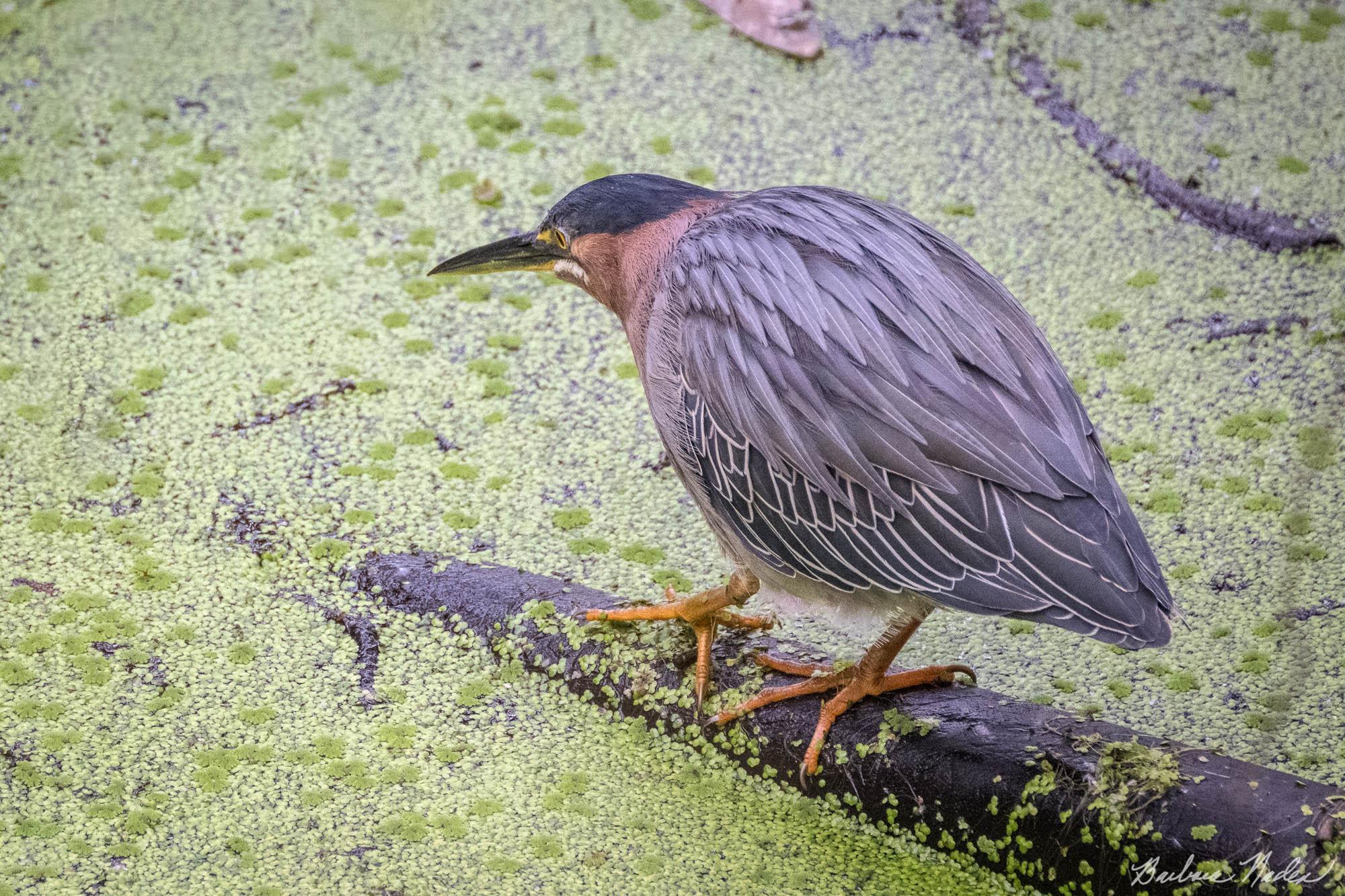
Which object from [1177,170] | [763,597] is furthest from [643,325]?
[1177,170]

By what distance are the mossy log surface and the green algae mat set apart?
66mm

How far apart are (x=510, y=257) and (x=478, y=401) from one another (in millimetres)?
579

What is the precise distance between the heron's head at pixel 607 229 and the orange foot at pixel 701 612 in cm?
58

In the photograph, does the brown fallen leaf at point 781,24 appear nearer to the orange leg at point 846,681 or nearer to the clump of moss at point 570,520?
the clump of moss at point 570,520

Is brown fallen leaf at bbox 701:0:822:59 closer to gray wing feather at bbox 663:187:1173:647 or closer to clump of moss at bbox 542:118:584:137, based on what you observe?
clump of moss at bbox 542:118:584:137

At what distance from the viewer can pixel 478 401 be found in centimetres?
306

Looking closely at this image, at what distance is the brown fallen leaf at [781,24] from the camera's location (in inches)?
154

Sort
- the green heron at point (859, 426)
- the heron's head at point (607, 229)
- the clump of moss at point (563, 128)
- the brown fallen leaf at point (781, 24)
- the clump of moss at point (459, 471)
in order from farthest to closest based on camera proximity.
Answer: the brown fallen leaf at point (781, 24) → the clump of moss at point (563, 128) → the clump of moss at point (459, 471) → the heron's head at point (607, 229) → the green heron at point (859, 426)

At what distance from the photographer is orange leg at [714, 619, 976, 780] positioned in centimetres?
219

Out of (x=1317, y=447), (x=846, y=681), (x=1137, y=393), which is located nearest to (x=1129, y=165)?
(x=1137, y=393)

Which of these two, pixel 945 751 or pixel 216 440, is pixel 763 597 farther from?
pixel 216 440

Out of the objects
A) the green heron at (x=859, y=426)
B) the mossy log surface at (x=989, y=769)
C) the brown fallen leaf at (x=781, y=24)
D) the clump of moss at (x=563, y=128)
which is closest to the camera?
the mossy log surface at (x=989, y=769)

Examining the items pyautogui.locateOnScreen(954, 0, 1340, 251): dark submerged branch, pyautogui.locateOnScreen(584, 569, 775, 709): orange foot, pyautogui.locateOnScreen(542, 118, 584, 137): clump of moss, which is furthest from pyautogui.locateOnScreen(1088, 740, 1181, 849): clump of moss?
pyautogui.locateOnScreen(542, 118, 584, 137): clump of moss

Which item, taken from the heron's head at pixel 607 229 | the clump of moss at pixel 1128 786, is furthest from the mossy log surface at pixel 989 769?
the heron's head at pixel 607 229
